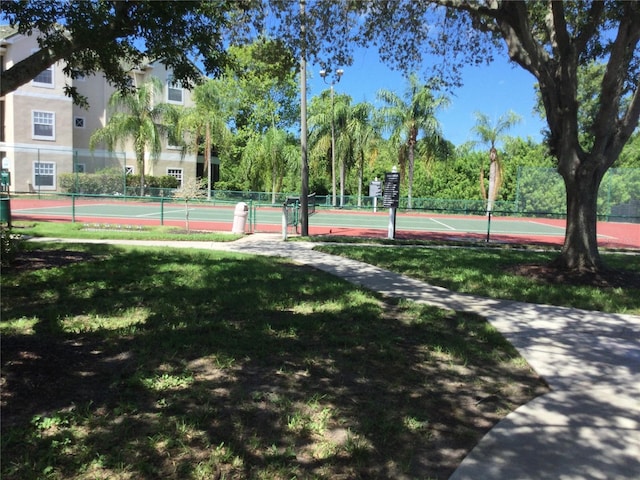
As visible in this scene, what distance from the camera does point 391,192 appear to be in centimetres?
1592

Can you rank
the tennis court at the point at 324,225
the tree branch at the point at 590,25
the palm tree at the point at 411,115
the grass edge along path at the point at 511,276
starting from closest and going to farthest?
the grass edge along path at the point at 511,276
the tree branch at the point at 590,25
the tennis court at the point at 324,225
the palm tree at the point at 411,115

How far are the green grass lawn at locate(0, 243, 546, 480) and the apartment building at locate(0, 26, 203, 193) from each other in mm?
30510

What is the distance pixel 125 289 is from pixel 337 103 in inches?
1148

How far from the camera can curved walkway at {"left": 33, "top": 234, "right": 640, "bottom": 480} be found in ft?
10.1

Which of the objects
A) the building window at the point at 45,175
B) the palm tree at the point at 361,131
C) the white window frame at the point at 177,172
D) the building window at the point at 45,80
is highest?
the building window at the point at 45,80

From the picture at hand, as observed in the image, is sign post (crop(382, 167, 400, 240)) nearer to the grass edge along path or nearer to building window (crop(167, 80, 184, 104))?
the grass edge along path

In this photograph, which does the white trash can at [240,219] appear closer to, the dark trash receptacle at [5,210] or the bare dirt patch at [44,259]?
the dark trash receptacle at [5,210]

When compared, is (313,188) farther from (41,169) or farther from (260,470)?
(260,470)

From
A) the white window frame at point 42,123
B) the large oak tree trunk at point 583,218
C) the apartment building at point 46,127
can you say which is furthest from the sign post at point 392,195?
the white window frame at point 42,123

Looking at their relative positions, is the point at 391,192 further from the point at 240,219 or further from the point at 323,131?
the point at 323,131

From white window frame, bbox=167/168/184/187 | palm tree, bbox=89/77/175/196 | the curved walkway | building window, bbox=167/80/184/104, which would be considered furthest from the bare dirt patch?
white window frame, bbox=167/168/184/187

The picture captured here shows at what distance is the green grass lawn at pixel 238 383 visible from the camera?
300 centimetres

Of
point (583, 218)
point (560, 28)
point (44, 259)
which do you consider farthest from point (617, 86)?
point (44, 259)

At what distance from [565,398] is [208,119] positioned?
118 ft
